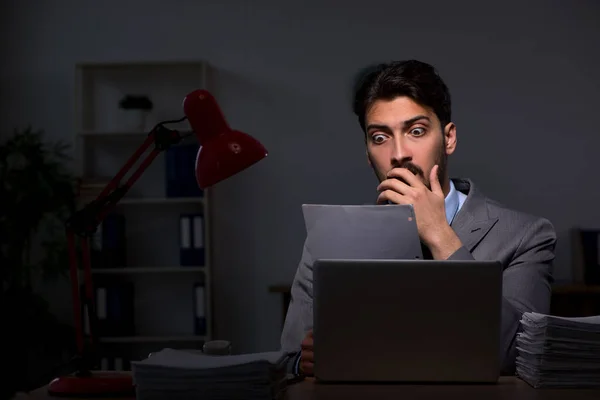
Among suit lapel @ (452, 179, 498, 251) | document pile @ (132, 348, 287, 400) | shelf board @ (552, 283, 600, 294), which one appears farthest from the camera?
shelf board @ (552, 283, 600, 294)

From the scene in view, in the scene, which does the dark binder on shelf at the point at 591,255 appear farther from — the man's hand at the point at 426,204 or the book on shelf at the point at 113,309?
the book on shelf at the point at 113,309

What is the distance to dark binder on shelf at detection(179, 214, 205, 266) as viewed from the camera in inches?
170

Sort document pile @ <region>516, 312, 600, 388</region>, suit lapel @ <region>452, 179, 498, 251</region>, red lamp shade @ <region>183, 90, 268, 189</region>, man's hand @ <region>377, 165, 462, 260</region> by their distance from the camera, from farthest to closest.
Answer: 1. suit lapel @ <region>452, 179, 498, 251</region>
2. man's hand @ <region>377, 165, 462, 260</region>
3. red lamp shade @ <region>183, 90, 268, 189</region>
4. document pile @ <region>516, 312, 600, 388</region>

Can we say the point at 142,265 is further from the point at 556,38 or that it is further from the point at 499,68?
the point at 556,38

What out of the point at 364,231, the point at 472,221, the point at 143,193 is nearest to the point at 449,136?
the point at 472,221

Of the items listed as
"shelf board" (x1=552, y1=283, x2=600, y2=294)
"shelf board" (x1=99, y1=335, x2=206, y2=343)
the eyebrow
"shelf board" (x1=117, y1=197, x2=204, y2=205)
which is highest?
the eyebrow

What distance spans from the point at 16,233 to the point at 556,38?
134 inches

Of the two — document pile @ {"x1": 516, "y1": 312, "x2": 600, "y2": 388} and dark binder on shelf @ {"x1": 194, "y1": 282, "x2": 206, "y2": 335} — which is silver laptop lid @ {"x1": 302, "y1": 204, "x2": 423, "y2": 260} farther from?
dark binder on shelf @ {"x1": 194, "y1": 282, "x2": 206, "y2": 335}

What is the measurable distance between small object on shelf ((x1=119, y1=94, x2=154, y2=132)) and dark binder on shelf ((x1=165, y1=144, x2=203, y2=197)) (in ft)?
0.85

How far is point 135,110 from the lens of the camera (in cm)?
443

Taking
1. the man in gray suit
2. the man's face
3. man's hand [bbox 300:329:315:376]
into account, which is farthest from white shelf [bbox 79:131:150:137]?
man's hand [bbox 300:329:315:376]

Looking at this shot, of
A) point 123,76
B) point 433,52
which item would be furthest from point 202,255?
point 433,52

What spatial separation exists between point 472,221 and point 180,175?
2509mm

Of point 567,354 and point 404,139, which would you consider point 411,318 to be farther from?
point 404,139
